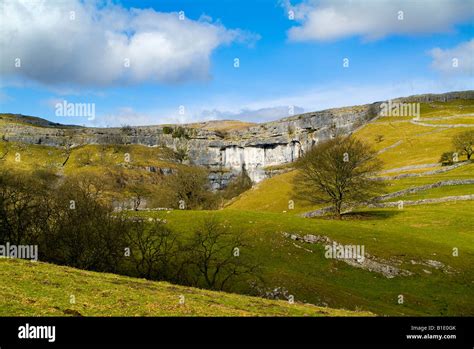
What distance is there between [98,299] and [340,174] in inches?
2067

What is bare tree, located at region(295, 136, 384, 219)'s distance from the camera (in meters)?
65.5

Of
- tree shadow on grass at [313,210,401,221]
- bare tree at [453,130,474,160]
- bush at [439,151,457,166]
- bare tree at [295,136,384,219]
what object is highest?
bare tree at [453,130,474,160]

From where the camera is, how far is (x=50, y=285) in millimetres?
20609

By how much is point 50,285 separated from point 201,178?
6275 centimetres

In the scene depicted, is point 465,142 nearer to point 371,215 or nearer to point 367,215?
point 371,215

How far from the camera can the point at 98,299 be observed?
1912 centimetres

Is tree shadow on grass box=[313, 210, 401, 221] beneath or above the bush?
beneath

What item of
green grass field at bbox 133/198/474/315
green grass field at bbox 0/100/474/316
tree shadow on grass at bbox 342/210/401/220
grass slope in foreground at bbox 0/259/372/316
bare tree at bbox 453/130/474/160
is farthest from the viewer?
bare tree at bbox 453/130/474/160

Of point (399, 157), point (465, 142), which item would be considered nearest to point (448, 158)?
point (465, 142)

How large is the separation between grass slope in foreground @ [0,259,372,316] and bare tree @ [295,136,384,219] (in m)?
44.2

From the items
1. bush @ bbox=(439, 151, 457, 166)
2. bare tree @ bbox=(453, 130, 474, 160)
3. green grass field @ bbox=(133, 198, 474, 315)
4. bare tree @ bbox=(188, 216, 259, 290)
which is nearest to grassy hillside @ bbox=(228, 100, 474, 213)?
bush @ bbox=(439, 151, 457, 166)

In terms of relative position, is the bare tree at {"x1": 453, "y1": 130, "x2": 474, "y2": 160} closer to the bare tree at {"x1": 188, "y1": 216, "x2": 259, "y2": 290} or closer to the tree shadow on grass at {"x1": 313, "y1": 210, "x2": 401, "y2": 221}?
the tree shadow on grass at {"x1": 313, "y1": 210, "x2": 401, "y2": 221}

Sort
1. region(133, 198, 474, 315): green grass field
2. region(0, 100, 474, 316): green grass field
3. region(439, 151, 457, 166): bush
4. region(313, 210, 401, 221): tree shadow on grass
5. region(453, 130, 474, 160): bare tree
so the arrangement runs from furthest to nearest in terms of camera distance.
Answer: region(439, 151, 457, 166): bush
region(453, 130, 474, 160): bare tree
region(313, 210, 401, 221): tree shadow on grass
region(133, 198, 474, 315): green grass field
region(0, 100, 474, 316): green grass field

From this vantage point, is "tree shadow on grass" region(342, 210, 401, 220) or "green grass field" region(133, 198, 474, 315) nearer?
"green grass field" region(133, 198, 474, 315)
